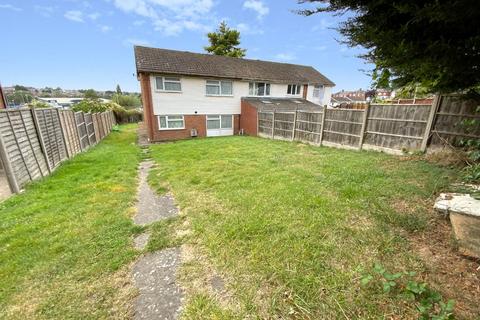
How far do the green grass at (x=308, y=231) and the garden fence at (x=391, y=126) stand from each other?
144cm

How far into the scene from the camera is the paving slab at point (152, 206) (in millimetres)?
3952

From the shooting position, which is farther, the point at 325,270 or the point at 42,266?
the point at 42,266

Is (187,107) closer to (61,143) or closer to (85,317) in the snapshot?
(61,143)

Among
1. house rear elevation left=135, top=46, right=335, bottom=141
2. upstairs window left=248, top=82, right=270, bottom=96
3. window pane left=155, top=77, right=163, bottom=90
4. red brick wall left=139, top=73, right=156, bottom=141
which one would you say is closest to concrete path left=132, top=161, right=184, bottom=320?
red brick wall left=139, top=73, right=156, bottom=141

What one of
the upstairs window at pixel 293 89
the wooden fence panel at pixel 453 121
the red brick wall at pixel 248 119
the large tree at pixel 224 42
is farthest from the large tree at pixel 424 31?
the large tree at pixel 224 42

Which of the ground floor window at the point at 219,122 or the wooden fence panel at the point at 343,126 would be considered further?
the ground floor window at the point at 219,122

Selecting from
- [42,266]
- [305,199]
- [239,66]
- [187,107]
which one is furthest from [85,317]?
[239,66]

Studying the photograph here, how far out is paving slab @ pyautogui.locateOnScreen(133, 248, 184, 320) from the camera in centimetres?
206

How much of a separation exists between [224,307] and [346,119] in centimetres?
848

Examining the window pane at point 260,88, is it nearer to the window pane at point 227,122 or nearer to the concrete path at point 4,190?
the window pane at point 227,122

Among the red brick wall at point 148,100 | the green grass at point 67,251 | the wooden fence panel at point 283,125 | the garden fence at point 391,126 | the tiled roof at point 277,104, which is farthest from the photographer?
the tiled roof at point 277,104

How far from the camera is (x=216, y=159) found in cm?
772

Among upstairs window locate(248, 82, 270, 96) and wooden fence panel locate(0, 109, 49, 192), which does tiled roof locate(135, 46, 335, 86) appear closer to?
upstairs window locate(248, 82, 270, 96)

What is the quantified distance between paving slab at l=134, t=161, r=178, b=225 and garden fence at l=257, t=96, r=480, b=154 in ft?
20.4
